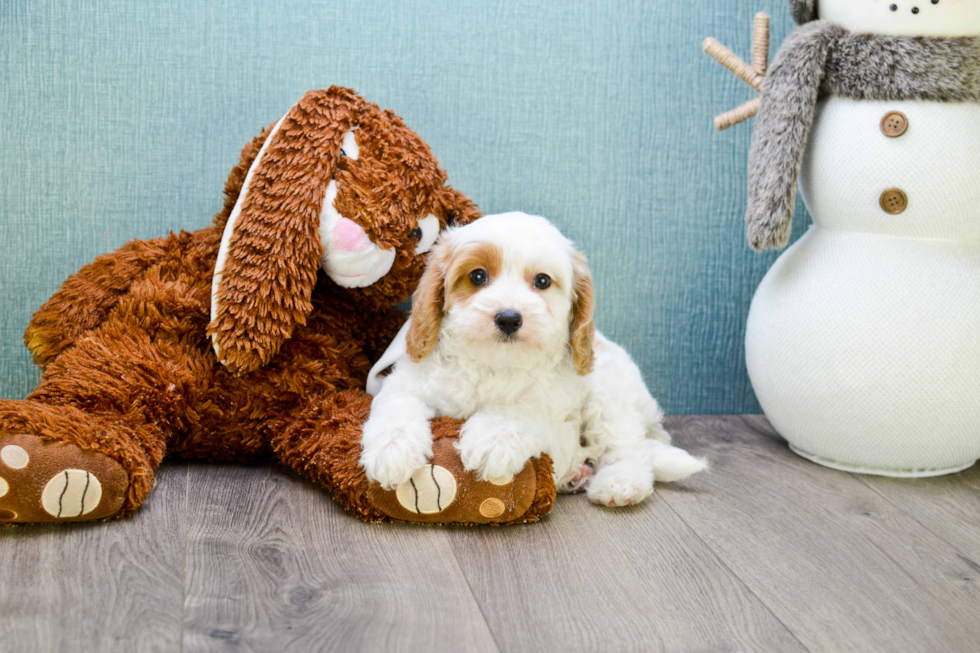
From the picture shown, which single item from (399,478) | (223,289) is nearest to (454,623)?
(399,478)

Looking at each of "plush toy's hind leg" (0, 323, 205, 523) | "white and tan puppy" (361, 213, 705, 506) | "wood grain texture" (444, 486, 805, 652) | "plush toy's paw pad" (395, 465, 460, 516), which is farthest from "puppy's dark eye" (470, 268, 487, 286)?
"plush toy's hind leg" (0, 323, 205, 523)

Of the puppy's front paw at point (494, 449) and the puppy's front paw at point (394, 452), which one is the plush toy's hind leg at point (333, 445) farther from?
the puppy's front paw at point (494, 449)

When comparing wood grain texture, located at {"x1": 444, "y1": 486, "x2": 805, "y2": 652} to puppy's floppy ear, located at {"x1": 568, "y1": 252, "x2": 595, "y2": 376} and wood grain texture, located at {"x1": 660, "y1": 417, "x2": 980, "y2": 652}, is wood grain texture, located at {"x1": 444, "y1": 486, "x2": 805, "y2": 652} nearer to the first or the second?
wood grain texture, located at {"x1": 660, "y1": 417, "x2": 980, "y2": 652}

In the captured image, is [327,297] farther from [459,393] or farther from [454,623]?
[454,623]

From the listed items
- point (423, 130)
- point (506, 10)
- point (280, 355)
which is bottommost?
point (280, 355)

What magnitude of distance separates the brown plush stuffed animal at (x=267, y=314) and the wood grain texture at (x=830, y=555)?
0.39 m

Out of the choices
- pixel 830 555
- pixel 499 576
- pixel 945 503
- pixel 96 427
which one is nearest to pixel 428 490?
pixel 499 576

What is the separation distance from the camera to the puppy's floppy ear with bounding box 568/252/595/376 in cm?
160

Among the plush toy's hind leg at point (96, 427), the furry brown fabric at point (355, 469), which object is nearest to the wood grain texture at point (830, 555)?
the furry brown fabric at point (355, 469)

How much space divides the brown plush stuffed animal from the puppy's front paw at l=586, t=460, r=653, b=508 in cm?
16

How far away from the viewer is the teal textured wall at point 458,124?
1.91 metres

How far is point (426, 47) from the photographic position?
79.1 inches

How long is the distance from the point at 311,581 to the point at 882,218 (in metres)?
1.34

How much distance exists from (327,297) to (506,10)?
81 cm
